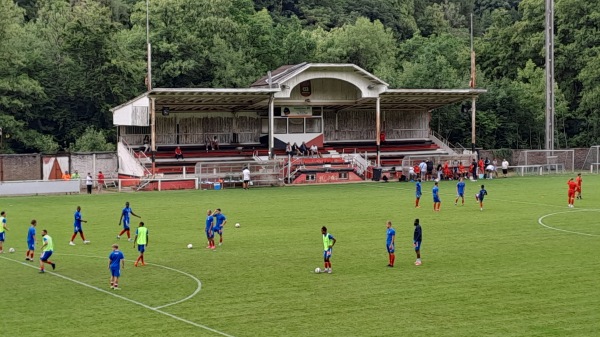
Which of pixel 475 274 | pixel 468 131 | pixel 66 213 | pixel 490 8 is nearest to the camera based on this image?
pixel 475 274

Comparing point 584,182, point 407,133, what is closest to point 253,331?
point 584,182

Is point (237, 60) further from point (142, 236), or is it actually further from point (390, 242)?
point (390, 242)

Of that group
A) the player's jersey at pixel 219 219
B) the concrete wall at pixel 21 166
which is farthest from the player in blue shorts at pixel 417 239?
the concrete wall at pixel 21 166

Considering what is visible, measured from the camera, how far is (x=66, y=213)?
45.6 meters

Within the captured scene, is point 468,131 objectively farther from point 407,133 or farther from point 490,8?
point 490,8

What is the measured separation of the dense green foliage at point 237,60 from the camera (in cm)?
7769

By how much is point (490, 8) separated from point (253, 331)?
128 metres

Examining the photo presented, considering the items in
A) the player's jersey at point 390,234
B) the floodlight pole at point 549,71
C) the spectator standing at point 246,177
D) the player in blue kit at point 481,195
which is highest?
the floodlight pole at point 549,71

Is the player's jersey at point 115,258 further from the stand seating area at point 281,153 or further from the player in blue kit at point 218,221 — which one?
the stand seating area at point 281,153

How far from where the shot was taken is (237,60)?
8444 centimetres

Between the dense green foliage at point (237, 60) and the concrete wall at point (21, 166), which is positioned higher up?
the dense green foliage at point (237, 60)

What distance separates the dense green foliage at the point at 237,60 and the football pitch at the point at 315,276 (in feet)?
106

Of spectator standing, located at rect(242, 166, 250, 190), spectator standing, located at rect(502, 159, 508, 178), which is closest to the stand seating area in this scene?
spectator standing, located at rect(242, 166, 250, 190)

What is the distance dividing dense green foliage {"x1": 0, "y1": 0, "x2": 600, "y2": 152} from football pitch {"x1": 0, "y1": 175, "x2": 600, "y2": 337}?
32.3 meters
